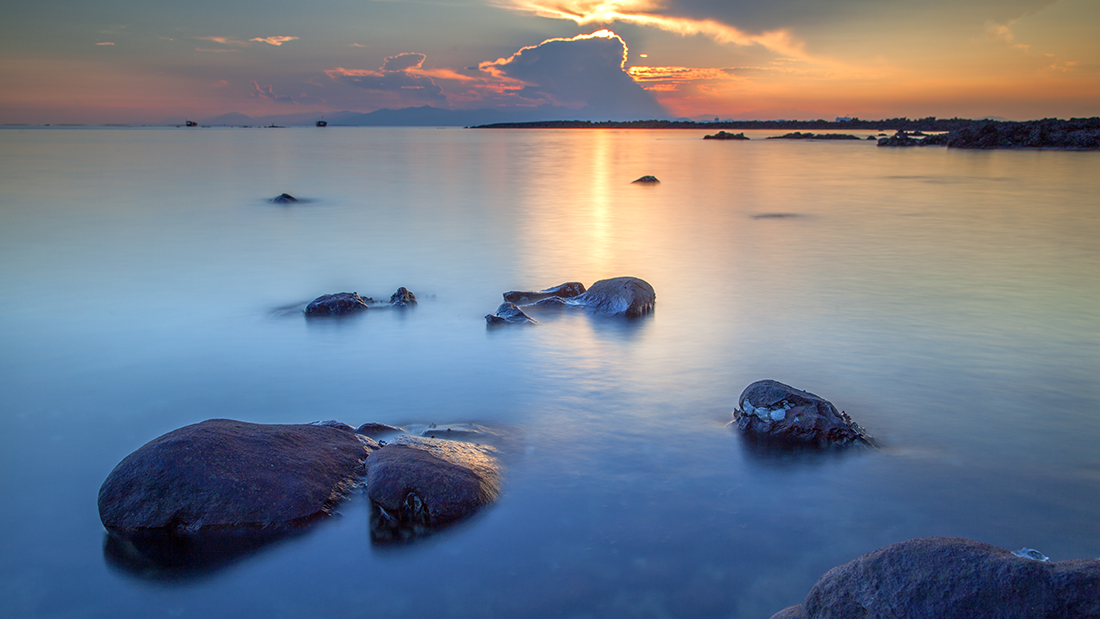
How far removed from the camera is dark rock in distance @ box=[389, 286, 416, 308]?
8.39 m

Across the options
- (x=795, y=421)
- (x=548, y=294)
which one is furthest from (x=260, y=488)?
(x=548, y=294)

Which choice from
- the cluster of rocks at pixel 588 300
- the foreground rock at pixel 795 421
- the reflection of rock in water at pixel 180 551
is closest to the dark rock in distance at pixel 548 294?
the cluster of rocks at pixel 588 300

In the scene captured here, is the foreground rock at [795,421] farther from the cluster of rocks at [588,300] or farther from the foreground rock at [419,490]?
the cluster of rocks at [588,300]

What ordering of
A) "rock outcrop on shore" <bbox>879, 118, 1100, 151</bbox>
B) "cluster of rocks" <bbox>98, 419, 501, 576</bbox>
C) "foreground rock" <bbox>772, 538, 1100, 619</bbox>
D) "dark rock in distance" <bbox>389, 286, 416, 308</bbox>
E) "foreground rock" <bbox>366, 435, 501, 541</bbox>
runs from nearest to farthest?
"foreground rock" <bbox>772, 538, 1100, 619</bbox>, "cluster of rocks" <bbox>98, 419, 501, 576</bbox>, "foreground rock" <bbox>366, 435, 501, 541</bbox>, "dark rock in distance" <bbox>389, 286, 416, 308</bbox>, "rock outcrop on shore" <bbox>879, 118, 1100, 151</bbox>

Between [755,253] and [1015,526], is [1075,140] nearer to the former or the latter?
[755,253]

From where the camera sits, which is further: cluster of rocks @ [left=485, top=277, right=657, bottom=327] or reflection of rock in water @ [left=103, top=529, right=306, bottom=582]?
cluster of rocks @ [left=485, top=277, right=657, bottom=327]

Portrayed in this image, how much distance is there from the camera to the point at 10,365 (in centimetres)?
616

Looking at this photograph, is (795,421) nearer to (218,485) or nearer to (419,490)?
(419,490)

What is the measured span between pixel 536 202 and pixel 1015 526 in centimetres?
1691

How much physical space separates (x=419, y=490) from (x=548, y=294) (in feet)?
16.6

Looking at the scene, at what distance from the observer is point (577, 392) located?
18.4 ft

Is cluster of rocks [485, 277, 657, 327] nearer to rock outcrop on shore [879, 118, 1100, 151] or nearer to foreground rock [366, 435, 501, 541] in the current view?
foreground rock [366, 435, 501, 541]

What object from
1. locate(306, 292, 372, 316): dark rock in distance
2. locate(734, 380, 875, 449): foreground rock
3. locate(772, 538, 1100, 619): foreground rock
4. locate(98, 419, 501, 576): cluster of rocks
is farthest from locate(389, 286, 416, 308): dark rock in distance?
locate(772, 538, 1100, 619): foreground rock

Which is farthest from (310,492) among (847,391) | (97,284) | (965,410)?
(97,284)
